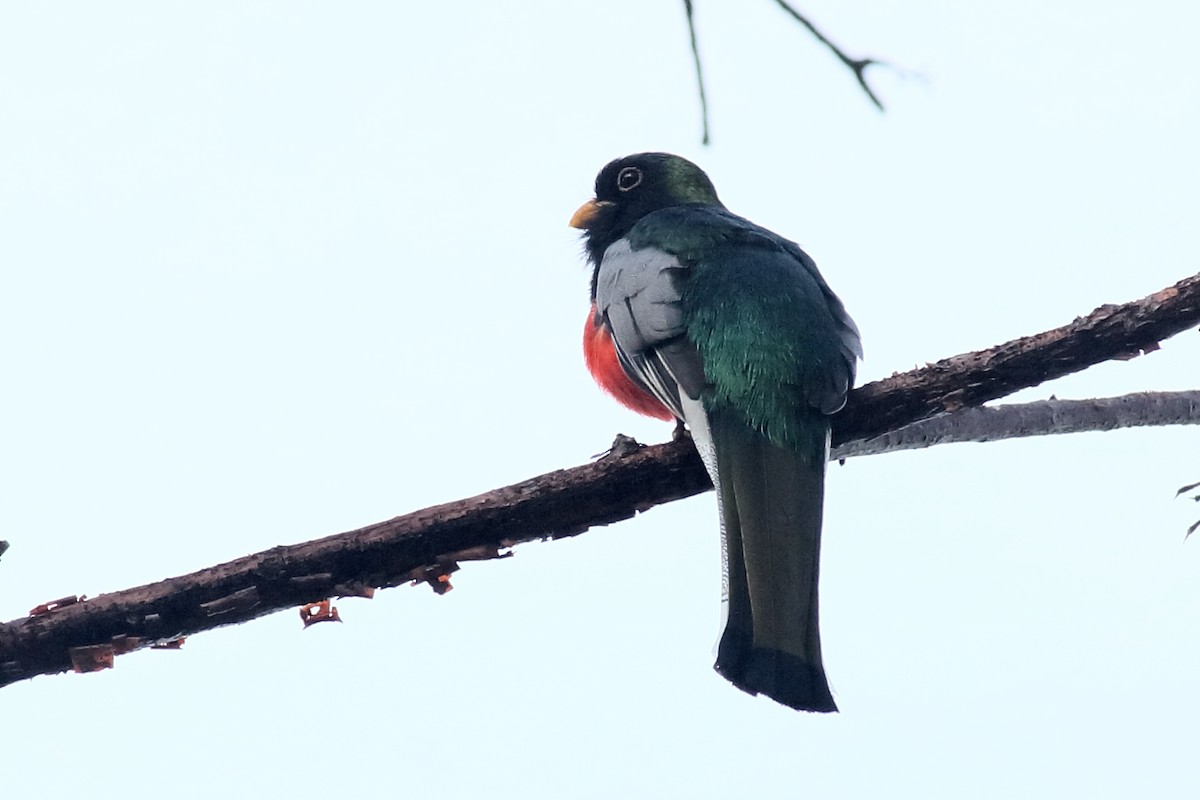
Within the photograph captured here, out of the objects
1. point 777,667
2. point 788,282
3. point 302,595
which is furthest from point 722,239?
point 302,595

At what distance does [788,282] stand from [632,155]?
178 centimetres

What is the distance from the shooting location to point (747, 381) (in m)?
3.52

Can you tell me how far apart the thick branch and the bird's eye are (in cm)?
266

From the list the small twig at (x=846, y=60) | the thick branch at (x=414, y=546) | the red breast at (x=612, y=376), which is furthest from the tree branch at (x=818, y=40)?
the red breast at (x=612, y=376)

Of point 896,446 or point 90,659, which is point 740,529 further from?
point 90,659

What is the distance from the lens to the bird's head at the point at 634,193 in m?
5.37

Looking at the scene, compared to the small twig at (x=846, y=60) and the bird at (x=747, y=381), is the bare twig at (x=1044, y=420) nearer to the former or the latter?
the bird at (x=747, y=381)

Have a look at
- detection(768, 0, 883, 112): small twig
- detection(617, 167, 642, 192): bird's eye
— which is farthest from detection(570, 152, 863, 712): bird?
detection(768, 0, 883, 112): small twig

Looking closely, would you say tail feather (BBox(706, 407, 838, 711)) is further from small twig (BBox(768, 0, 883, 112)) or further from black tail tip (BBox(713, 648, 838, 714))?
small twig (BBox(768, 0, 883, 112))

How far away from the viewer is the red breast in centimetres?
424

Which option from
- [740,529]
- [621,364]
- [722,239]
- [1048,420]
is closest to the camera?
[740,529]

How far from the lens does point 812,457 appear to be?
130 inches

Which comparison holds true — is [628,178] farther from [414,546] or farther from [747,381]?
[414,546]

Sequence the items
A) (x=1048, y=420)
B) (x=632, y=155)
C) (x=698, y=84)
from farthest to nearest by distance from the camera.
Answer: (x=632, y=155)
(x=1048, y=420)
(x=698, y=84)
